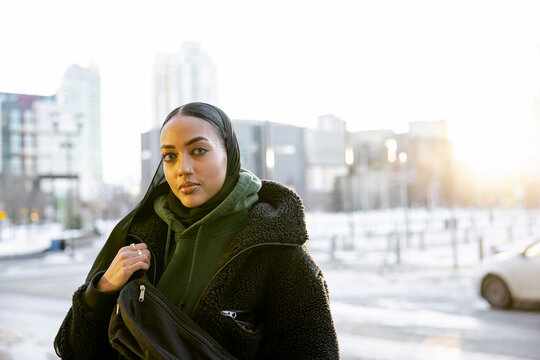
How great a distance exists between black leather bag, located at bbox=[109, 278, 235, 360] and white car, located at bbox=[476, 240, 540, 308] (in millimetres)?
8228

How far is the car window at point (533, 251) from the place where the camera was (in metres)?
8.52

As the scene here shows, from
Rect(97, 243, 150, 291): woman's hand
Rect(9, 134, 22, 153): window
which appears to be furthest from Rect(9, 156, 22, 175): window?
Rect(97, 243, 150, 291): woman's hand

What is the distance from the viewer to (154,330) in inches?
50.8

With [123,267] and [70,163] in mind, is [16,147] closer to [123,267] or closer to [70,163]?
[70,163]

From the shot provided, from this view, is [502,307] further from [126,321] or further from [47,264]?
[47,264]

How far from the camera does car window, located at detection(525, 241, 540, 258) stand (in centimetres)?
852

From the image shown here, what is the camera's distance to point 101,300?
4.75 ft

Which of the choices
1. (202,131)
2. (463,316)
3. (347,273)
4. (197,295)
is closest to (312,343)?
(197,295)

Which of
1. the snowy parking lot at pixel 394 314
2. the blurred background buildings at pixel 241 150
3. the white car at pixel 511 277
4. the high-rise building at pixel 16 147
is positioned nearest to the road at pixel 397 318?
the snowy parking lot at pixel 394 314

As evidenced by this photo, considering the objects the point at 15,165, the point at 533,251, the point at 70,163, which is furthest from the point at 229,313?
the point at 15,165

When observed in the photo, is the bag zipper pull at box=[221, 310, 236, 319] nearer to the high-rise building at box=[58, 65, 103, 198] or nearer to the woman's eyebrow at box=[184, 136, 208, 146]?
the woman's eyebrow at box=[184, 136, 208, 146]

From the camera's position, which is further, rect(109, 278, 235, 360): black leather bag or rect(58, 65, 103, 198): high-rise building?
rect(58, 65, 103, 198): high-rise building

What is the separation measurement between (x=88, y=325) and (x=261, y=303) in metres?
0.46

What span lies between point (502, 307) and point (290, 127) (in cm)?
3516
